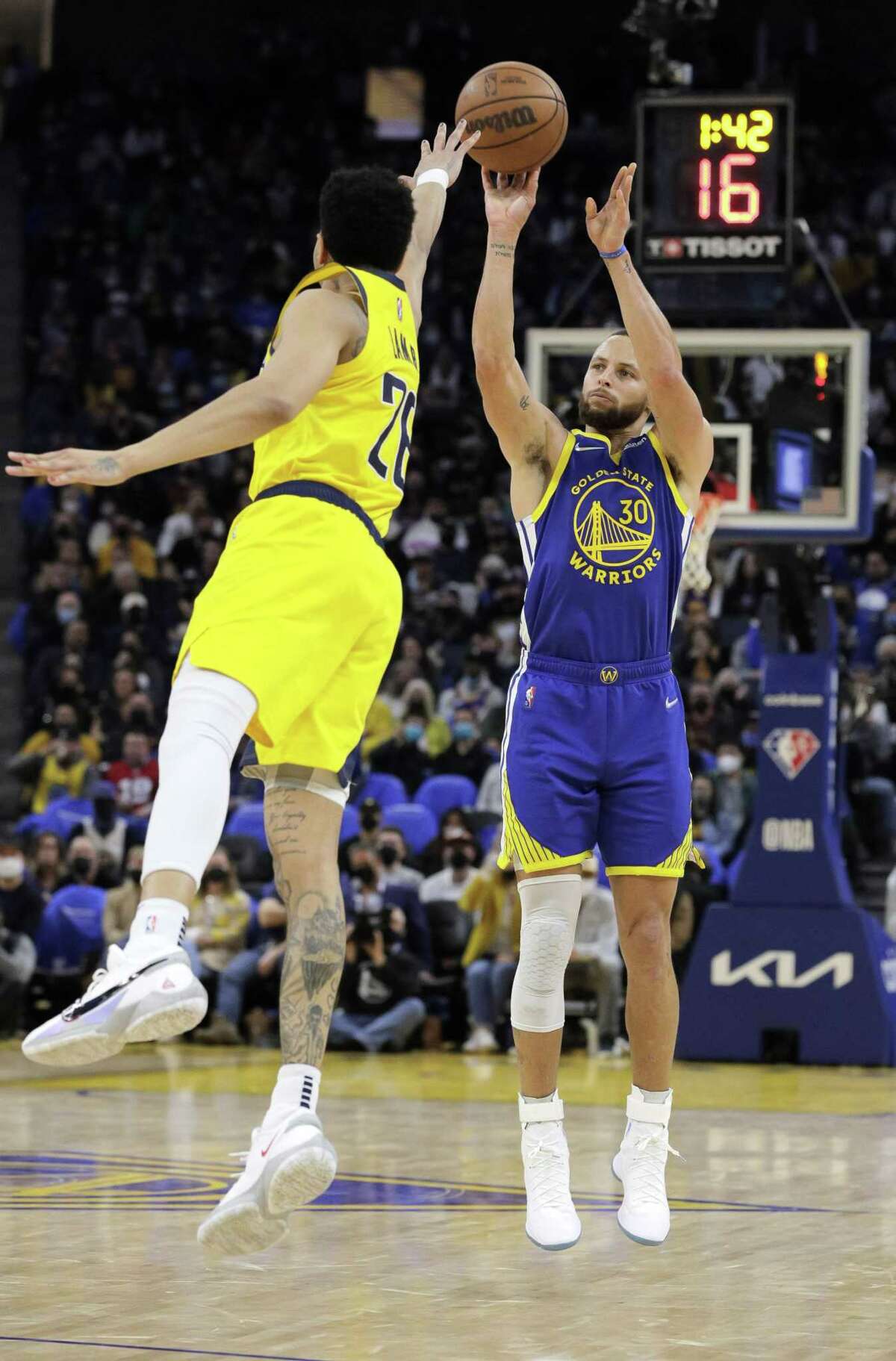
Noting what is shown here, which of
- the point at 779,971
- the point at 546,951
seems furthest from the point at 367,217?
the point at 779,971

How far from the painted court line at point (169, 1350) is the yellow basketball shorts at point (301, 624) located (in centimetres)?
129

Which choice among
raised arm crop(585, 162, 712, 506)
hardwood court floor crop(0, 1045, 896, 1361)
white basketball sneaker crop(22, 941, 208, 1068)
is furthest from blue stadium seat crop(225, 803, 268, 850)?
white basketball sneaker crop(22, 941, 208, 1068)

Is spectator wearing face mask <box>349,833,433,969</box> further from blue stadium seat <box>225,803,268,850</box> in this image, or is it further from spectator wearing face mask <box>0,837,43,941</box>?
spectator wearing face mask <box>0,837,43,941</box>

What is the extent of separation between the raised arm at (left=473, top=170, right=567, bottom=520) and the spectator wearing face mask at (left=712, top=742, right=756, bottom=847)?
7753 millimetres

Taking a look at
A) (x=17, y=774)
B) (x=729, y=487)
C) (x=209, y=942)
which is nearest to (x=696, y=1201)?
(x=729, y=487)

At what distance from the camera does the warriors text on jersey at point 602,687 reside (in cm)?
543

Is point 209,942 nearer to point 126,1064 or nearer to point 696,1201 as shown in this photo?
point 126,1064

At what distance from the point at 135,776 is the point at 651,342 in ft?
32.7

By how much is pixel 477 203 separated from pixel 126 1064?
12865mm

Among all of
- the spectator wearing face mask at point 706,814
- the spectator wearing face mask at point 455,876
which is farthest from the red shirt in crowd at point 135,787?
the spectator wearing face mask at point 706,814

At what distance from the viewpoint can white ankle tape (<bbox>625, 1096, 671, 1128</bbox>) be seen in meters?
5.46

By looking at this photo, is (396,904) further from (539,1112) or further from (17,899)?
(539,1112)

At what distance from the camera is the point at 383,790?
14.4 m

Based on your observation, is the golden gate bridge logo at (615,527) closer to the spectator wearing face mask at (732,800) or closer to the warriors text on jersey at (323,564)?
the warriors text on jersey at (323,564)
